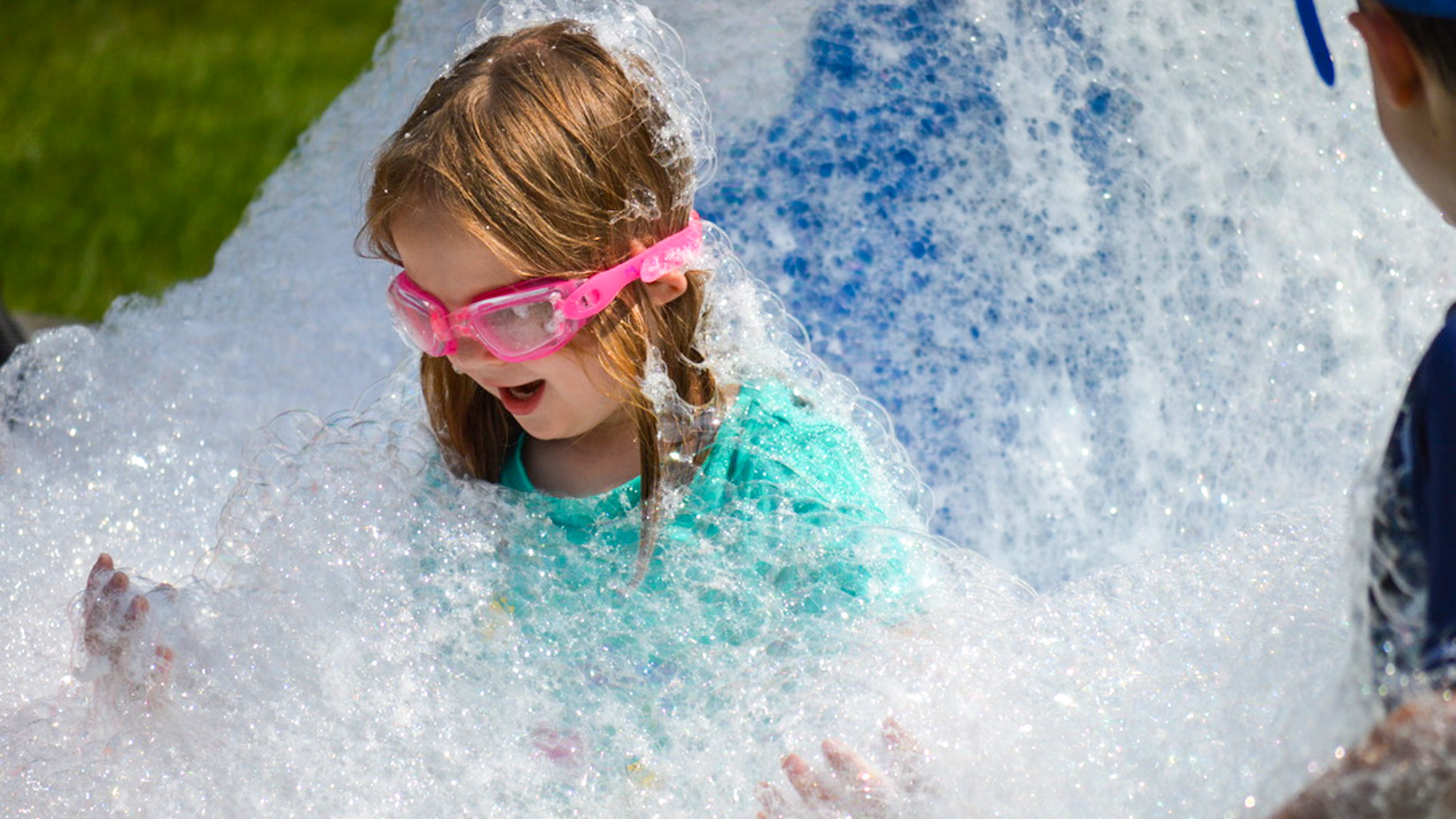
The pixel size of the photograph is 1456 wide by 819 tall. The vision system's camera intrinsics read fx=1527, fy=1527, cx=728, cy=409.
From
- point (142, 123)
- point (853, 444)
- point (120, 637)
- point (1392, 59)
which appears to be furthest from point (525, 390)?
point (142, 123)

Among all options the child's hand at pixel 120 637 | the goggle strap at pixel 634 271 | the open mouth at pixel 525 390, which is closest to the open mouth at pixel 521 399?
the open mouth at pixel 525 390

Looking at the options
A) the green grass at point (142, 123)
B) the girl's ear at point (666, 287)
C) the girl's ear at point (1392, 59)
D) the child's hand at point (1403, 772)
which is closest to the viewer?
the child's hand at point (1403, 772)

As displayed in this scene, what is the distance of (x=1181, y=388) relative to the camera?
169 centimetres

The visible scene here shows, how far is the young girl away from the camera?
126 centimetres

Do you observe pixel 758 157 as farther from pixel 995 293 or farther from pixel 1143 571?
pixel 1143 571

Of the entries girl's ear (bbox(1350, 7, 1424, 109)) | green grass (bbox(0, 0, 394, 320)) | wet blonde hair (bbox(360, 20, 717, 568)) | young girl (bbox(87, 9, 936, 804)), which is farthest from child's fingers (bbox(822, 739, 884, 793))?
green grass (bbox(0, 0, 394, 320))

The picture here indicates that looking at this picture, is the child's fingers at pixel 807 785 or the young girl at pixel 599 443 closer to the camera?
the child's fingers at pixel 807 785

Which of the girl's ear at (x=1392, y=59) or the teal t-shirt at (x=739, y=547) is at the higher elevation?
the girl's ear at (x=1392, y=59)

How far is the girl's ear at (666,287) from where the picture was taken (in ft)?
4.37

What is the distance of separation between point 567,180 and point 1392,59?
646 mm

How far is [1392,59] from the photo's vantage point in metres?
0.84

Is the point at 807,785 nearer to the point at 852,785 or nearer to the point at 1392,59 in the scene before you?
the point at 852,785

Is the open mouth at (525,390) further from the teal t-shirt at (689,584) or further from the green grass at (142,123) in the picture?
the green grass at (142,123)

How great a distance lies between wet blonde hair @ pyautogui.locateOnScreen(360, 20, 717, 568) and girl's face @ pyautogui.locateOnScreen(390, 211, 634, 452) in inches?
0.5
